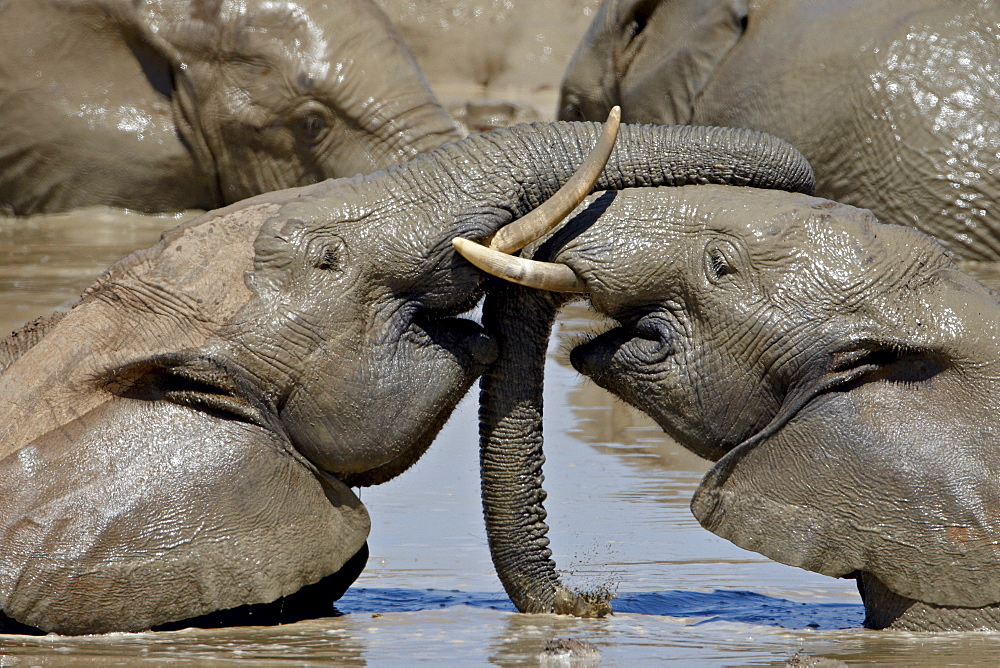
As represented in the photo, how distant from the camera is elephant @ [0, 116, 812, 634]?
4.67 meters

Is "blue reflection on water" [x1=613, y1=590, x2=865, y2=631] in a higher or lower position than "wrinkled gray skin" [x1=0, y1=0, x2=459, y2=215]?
lower

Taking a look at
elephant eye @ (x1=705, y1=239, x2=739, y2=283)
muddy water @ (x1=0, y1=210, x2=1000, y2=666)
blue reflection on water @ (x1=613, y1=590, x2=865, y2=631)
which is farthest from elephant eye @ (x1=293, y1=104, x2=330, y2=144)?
elephant eye @ (x1=705, y1=239, x2=739, y2=283)

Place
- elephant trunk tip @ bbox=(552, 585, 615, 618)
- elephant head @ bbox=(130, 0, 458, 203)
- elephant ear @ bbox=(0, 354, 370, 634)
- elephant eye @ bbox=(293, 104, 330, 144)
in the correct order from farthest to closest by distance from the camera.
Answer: elephant eye @ bbox=(293, 104, 330, 144), elephant head @ bbox=(130, 0, 458, 203), elephant trunk tip @ bbox=(552, 585, 615, 618), elephant ear @ bbox=(0, 354, 370, 634)

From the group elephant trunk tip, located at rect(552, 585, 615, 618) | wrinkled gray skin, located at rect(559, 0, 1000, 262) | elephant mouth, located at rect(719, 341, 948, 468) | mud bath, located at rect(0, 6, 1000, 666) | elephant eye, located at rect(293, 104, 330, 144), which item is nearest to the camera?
mud bath, located at rect(0, 6, 1000, 666)

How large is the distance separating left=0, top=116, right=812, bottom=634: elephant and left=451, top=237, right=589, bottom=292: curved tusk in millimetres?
78

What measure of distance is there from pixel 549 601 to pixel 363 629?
0.58 metres

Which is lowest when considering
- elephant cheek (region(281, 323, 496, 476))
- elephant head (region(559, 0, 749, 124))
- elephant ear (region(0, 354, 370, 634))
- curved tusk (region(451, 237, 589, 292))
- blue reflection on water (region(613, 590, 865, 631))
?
blue reflection on water (region(613, 590, 865, 631))

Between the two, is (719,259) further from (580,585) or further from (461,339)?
(580,585)

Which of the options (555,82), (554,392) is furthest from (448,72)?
(554,392)

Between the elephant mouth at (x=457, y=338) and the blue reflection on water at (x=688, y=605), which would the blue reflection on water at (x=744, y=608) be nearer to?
the blue reflection on water at (x=688, y=605)

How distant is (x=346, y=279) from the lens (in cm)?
482

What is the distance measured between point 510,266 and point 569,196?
249mm

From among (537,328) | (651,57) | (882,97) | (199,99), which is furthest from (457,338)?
(651,57)

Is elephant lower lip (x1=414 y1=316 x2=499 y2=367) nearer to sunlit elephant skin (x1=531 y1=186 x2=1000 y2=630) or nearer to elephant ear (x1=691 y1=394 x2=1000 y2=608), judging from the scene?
sunlit elephant skin (x1=531 y1=186 x2=1000 y2=630)
